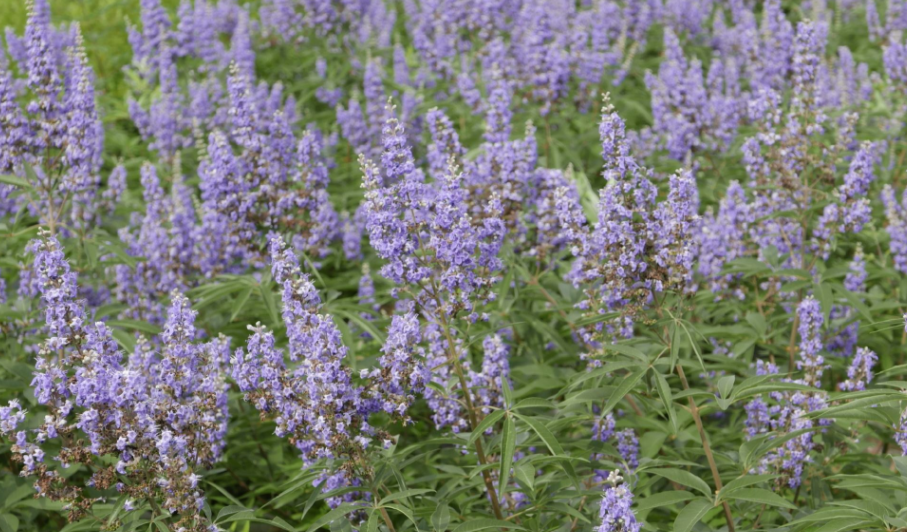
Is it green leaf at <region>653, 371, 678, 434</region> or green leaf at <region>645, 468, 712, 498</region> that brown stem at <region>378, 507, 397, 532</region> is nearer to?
green leaf at <region>645, 468, 712, 498</region>

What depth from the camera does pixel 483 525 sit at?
13.9 feet

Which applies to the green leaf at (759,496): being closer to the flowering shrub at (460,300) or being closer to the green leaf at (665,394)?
the flowering shrub at (460,300)

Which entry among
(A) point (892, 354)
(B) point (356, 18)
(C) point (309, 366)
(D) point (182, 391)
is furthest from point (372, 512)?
(B) point (356, 18)

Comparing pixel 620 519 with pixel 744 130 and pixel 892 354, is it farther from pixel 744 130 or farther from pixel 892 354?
pixel 744 130

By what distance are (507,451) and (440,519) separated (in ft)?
1.77

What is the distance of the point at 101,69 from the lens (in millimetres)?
14086

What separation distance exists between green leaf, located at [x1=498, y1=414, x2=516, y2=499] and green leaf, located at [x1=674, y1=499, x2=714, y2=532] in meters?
0.73

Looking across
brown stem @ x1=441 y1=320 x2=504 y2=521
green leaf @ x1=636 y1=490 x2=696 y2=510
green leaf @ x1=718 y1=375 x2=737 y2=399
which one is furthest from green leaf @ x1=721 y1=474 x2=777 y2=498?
brown stem @ x1=441 y1=320 x2=504 y2=521

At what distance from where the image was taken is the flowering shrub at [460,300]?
4.25m

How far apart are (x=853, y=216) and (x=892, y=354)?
4.69ft

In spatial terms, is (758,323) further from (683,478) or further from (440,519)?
(440,519)

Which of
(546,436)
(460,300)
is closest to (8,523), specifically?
(460,300)

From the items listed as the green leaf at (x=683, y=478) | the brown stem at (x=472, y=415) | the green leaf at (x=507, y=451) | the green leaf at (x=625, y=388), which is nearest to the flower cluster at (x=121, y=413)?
the brown stem at (x=472, y=415)

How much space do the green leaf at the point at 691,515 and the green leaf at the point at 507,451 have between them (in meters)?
0.73
